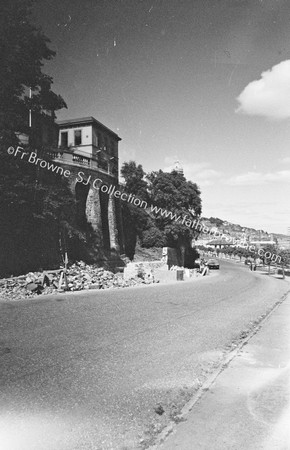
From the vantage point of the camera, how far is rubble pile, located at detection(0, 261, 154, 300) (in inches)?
670

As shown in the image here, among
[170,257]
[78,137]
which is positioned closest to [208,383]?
[170,257]

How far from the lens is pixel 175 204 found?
139 feet

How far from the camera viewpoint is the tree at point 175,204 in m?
40.9

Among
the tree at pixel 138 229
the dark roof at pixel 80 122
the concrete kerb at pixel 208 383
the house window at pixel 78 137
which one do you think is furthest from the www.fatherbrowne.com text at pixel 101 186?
the concrete kerb at pixel 208 383

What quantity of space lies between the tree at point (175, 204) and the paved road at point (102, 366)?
2628 cm

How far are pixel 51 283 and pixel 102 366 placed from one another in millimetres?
13201

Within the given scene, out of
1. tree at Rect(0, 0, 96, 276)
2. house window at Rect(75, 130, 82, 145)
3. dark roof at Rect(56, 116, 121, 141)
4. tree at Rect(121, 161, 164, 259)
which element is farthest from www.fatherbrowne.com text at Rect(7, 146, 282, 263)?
dark roof at Rect(56, 116, 121, 141)

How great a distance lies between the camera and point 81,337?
952 centimetres

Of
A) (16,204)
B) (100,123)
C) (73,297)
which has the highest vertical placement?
(100,123)

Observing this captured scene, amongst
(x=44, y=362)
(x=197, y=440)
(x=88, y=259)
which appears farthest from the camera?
(x=88, y=259)

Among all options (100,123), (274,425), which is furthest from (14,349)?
(100,123)

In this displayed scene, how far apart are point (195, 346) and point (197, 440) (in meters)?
4.51

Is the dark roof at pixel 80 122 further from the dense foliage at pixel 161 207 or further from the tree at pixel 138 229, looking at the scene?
the tree at pixel 138 229

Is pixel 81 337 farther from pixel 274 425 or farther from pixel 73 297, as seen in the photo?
pixel 73 297
